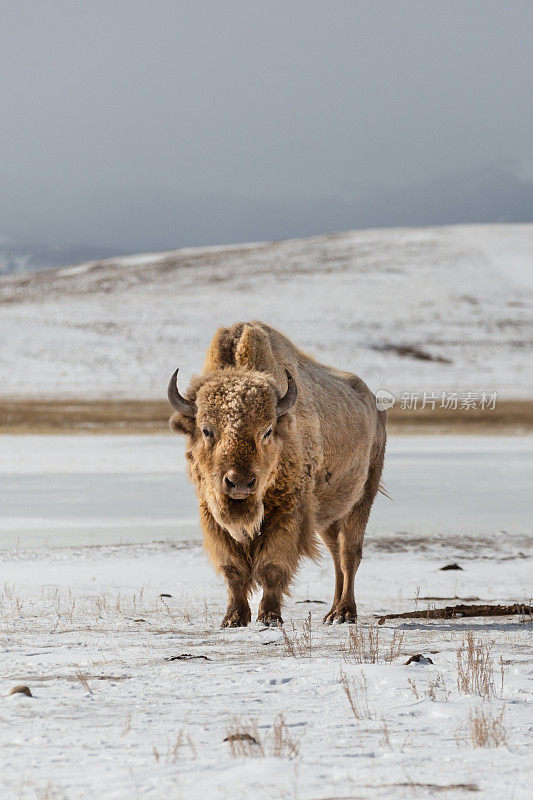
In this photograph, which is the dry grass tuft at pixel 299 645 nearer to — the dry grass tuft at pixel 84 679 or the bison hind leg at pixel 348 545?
the dry grass tuft at pixel 84 679

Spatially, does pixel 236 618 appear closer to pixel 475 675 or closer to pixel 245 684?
pixel 245 684

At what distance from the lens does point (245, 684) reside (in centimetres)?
519

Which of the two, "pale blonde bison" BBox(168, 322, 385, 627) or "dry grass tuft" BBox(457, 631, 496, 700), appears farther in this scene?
"pale blonde bison" BBox(168, 322, 385, 627)

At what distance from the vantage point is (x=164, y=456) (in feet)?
78.3

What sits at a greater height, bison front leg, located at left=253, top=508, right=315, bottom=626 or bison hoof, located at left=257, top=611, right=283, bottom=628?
bison front leg, located at left=253, top=508, right=315, bottom=626

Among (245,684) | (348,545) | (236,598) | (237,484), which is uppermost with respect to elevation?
(237,484)

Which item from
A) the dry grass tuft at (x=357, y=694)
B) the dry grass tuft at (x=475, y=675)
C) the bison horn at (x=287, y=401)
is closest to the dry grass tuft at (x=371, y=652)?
the dry grass tuft at (x=475, y=675)

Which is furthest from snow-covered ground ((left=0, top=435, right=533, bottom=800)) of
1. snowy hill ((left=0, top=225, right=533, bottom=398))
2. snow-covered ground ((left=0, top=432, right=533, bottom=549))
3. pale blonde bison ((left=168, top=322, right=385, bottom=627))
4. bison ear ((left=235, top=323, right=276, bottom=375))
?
snowy hill ((left=0, top=225, right=533, bottom=398))

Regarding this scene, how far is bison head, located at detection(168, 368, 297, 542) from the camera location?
709cm

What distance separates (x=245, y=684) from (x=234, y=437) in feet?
7.73

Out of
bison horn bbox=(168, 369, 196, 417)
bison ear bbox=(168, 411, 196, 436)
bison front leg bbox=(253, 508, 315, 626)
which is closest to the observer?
bison front leg bbox=(253, 508, 315, 626)

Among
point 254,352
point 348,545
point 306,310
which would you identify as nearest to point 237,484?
point 254,352

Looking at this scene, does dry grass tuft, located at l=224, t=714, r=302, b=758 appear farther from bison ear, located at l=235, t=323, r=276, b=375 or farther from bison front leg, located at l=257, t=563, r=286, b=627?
bison ear, located at l=235, t=323, r=276, b=375

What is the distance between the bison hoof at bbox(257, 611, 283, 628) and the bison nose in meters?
1.06
